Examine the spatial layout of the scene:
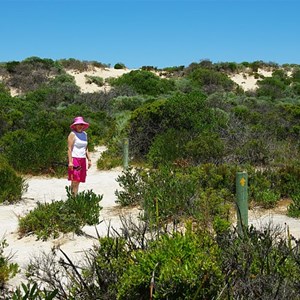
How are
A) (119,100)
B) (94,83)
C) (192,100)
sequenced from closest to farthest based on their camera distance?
1. (192,100)
2. (119,100)
3. (94,83)

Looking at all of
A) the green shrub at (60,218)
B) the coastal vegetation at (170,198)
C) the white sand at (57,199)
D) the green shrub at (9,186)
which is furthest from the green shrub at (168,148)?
the green shrub at (60,218)

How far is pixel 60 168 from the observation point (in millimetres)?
12289

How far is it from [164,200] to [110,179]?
484cm

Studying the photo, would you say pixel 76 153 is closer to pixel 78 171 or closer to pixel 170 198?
pixel 78 171

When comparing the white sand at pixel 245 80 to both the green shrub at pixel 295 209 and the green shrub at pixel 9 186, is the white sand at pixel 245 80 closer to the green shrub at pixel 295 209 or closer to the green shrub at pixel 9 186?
the green shrub at pixel 9 186

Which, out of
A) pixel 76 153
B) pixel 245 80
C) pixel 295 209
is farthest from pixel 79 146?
Result: pixel 245 80

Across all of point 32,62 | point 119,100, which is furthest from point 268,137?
point 32,62

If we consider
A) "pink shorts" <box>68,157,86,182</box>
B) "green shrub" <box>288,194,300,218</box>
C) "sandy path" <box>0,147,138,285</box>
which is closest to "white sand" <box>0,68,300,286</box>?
"sandy path" <box>0,147,138,285</box>

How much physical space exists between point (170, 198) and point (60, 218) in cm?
165

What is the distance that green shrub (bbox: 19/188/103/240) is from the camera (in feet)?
22.0

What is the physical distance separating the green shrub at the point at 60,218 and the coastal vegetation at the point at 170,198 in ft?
0.05

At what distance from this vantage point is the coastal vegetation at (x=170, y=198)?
11.2ft

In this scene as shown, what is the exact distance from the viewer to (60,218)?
6.83 metres

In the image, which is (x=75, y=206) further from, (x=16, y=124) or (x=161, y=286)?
(x=16, y=124)
